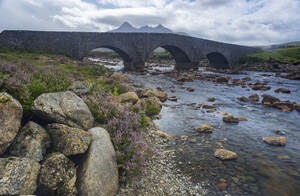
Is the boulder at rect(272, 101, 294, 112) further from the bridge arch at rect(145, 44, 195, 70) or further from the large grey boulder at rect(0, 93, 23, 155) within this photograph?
the bridge arch at rect(145, 44, 195, 70)

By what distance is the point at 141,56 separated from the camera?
37.8 meters

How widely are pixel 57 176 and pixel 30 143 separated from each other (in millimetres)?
822

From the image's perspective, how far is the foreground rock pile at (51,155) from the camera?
2.81 metres

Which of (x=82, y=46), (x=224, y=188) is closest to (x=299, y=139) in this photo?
(x=224, y=188)

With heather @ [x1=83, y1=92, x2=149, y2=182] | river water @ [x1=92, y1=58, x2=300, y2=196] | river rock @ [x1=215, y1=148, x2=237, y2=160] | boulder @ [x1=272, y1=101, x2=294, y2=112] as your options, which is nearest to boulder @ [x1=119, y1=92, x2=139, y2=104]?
river water @ [x1=92, y1=58, x2=300, y2=196]

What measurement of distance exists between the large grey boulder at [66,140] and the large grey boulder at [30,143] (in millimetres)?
185

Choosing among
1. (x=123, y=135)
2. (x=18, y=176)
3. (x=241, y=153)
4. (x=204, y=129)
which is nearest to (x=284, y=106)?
(x=204, y=129)

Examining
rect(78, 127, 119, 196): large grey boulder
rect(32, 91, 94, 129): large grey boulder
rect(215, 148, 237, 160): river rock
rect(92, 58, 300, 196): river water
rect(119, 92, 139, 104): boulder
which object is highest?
rect(32, 91, 94, 129): large grey boulder

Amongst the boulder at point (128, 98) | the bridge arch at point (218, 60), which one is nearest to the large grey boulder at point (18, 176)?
the boulder at point (128, 98)

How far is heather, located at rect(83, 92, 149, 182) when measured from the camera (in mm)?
4312

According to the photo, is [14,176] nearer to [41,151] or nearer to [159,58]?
[41,151]

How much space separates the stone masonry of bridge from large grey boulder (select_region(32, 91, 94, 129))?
26912 millimetres

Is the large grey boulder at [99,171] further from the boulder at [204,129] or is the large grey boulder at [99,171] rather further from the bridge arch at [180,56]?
the bridge arch at [180,56]

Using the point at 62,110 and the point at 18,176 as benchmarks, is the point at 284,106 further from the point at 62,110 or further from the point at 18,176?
the point at 18,176
